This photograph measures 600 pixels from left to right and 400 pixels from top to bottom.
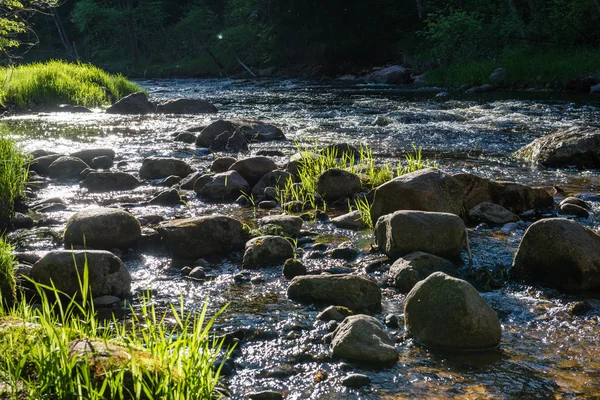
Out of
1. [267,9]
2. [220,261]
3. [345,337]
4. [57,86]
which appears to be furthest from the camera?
[267,9]

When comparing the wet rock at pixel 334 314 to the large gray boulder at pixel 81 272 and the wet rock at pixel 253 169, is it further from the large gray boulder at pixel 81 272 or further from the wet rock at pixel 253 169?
the wet rock at pixel 253 169

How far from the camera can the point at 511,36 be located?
78.6 ft

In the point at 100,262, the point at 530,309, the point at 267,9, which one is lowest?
the point at 530,309

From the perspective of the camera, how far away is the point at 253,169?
7.60 m

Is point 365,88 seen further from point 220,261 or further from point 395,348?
point 395,348

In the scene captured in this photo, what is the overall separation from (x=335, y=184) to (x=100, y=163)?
4022 millimetres

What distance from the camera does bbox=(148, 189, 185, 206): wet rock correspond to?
273 inches

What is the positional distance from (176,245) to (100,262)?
1042 millimetres

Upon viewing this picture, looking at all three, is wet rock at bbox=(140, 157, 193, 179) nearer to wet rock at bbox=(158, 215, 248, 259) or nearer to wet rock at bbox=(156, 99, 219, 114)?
wet rock at bbox=(158, 215, 248, 259)

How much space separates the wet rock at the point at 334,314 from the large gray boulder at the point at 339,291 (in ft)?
0.41

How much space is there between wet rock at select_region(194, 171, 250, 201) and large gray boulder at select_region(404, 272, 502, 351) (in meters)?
3.80

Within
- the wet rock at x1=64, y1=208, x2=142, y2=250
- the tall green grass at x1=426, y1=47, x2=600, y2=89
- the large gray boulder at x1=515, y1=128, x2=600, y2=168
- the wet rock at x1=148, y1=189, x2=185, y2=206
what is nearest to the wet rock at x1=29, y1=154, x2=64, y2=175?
the wet rock at x1=148, y1=189, x2=185, y2=206

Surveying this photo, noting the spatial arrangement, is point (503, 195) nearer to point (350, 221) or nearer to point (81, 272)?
point (350, 221)

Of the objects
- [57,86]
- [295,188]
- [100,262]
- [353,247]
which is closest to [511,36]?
[57,86]
